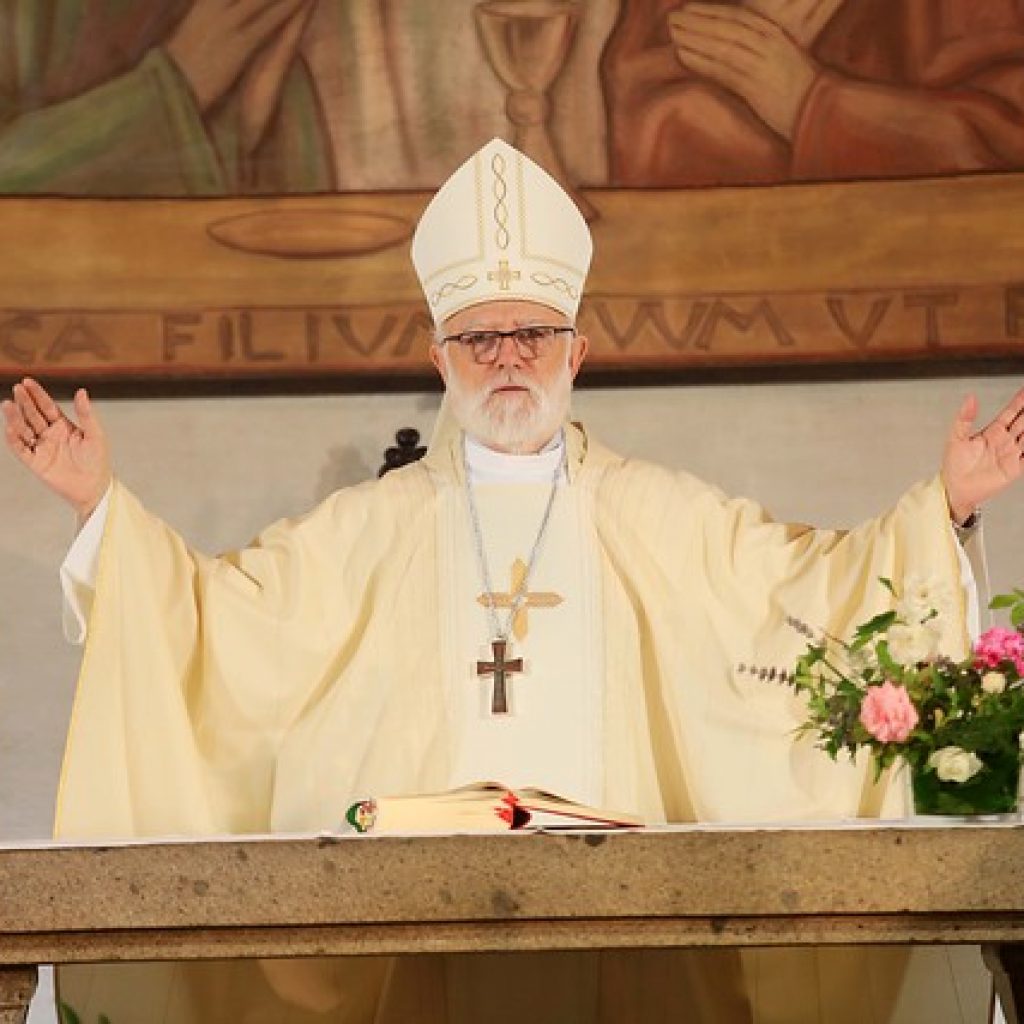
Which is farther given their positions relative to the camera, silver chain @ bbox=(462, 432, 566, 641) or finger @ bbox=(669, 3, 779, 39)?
finger @ bbox=(669, 3, 779, 39)

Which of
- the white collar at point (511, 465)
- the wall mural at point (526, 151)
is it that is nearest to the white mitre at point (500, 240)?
the white collar at point (511, 465)

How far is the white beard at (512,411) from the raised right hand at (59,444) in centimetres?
100

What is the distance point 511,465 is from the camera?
634cm

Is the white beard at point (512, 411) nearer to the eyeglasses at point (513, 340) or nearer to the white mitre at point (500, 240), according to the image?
the eyeglasses at point (513, 340)

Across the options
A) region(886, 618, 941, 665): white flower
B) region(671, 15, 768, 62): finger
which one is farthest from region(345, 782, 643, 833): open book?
region(671, 15, 768, 62): finger

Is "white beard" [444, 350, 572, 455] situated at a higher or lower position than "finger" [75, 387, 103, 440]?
higher

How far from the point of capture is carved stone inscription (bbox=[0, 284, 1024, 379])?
750cm

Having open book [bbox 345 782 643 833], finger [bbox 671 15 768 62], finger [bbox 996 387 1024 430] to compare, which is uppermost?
finger [bbox 671 15 768 62]

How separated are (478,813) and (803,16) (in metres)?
3.99

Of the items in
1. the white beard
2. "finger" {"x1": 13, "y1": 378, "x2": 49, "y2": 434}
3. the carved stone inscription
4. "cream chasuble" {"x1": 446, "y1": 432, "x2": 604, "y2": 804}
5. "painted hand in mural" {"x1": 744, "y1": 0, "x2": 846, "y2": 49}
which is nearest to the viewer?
"finger" {"x1": 13, "y1": 378, "x2": 49, "y2": 434}

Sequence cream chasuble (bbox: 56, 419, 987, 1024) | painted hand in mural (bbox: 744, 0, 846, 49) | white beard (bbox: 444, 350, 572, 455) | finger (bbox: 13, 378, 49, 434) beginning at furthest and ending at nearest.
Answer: painted hand in mural (bbox: 744, 0, 846, 49) → white beard (bbox: 444, 350, 572, 455) → cream chasuble (bbox: 56, 419, 987, 1024) → finger (bbox: 13, 378, 49, 434)

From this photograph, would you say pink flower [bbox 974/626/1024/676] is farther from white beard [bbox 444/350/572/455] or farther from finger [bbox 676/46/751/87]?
finger [bbox 676/46/751/87]

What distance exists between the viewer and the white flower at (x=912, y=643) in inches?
180

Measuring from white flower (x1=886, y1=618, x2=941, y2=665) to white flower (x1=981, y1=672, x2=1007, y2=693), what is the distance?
0.14 meters
